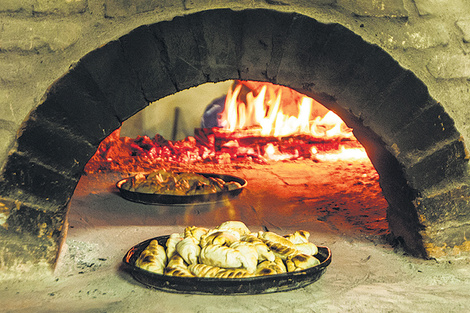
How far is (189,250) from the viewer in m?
2.12

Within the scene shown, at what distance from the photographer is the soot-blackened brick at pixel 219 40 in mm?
2189

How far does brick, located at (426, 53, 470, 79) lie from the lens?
7.88 feet

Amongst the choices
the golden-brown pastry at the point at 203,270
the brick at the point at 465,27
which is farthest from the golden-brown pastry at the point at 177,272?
the brick at the point at 465,27

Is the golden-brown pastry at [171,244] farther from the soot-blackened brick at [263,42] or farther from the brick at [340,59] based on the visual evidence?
the brick at [340,59]

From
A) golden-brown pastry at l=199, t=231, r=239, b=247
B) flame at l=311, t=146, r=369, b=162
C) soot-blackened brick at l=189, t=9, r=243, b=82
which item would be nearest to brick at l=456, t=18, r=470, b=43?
soot-blackened brick at l=189, t=9, r=243, b=82

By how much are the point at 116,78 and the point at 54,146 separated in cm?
45

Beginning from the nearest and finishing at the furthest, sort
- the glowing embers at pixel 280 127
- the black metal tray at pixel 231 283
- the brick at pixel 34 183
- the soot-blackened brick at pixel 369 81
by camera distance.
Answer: the black metal tray at pixel 231 283 → the brick at pixel 34 183 → the soot-blackened brick at pixel 369 81 → the glowing embers at pixel 280 127

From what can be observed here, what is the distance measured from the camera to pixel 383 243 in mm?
2793

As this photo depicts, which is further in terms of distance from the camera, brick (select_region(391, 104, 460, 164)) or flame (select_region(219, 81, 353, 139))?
flame (select_region(219, 81, 353, 139))

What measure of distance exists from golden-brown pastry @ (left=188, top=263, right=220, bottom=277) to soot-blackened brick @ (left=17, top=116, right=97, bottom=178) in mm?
807

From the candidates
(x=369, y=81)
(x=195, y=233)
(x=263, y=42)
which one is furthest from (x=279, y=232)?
(x=263, y=42)

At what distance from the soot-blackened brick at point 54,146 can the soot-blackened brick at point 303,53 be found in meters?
1.08

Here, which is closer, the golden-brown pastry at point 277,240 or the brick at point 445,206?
the golden-brown pastry at point 277,240

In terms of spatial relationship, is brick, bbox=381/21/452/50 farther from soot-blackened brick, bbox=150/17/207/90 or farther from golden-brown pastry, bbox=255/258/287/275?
golden-brown pastry, bbox=255/258/287/275
